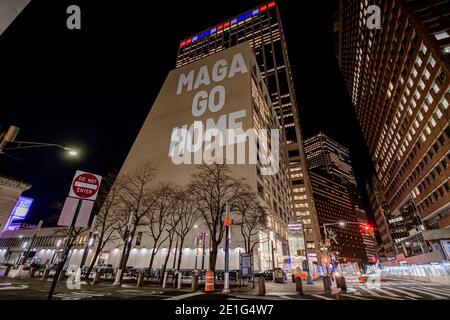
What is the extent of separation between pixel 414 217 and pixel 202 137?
67.0 m

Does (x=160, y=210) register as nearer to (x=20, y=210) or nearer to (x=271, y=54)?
(x=20, y=210)

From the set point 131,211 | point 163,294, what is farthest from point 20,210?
point 163,294

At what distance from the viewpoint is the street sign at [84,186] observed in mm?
7617

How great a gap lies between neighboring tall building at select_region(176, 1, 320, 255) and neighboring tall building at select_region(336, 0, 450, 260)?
96.7 ft

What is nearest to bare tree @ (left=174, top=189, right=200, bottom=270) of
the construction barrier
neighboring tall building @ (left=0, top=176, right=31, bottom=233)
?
the construction barrier

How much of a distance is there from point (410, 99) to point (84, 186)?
237ft

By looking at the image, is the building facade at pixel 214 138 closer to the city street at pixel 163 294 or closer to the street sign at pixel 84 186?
the city street at pixel 163 294

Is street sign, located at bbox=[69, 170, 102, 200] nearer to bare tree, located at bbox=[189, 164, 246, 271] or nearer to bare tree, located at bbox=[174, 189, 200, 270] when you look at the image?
bare tree, located at bbox=[189, 164, 246, 271]

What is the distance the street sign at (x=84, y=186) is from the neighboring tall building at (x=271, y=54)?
9524 centimetres

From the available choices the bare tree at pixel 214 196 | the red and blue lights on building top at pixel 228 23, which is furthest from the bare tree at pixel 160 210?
the red and blue lights on building top at pixel 228 23

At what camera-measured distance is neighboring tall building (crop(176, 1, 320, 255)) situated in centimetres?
10000
